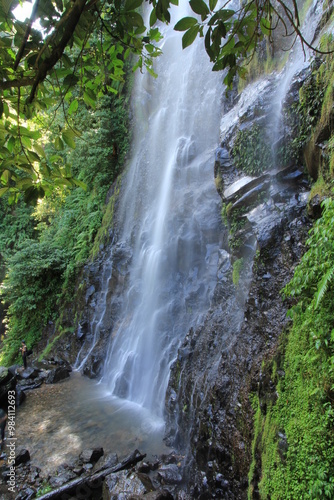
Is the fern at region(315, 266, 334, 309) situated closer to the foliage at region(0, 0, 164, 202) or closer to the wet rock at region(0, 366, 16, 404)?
the foliage at region(0, 0, 164, 202)

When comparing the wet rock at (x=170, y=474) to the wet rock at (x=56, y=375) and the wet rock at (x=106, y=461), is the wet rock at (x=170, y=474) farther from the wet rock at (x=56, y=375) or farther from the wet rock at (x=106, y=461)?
the wet rock at (x=56, y=375)

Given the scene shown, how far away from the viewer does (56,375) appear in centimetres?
938

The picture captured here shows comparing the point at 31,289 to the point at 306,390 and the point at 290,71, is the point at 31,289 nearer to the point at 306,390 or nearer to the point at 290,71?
the point at 290,71

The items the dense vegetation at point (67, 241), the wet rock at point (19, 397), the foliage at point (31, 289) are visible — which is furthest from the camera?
the dense vegetation at point (67, 241)

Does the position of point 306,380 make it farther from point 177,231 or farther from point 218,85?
point 218,85

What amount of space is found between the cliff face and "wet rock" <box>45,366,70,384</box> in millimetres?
4364

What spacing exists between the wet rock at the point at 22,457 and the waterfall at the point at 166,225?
258 cm

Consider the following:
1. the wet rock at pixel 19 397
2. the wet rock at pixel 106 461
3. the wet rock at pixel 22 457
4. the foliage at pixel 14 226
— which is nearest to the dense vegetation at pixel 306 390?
the wet rock at pixel 106 461

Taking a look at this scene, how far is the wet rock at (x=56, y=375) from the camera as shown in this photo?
932 centimetres

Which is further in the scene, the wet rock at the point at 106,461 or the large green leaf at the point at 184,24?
the wet rock at the point at 106,461

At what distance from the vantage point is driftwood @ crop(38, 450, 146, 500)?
4.70m

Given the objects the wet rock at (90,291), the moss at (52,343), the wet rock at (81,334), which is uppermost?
the wet rock at (90,291)

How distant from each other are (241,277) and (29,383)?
706 centimetres

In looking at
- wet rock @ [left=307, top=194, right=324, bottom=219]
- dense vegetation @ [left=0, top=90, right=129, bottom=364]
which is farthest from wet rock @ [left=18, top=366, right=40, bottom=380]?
wet rock @ [left=307, top=194, right=324, bottom=219]
